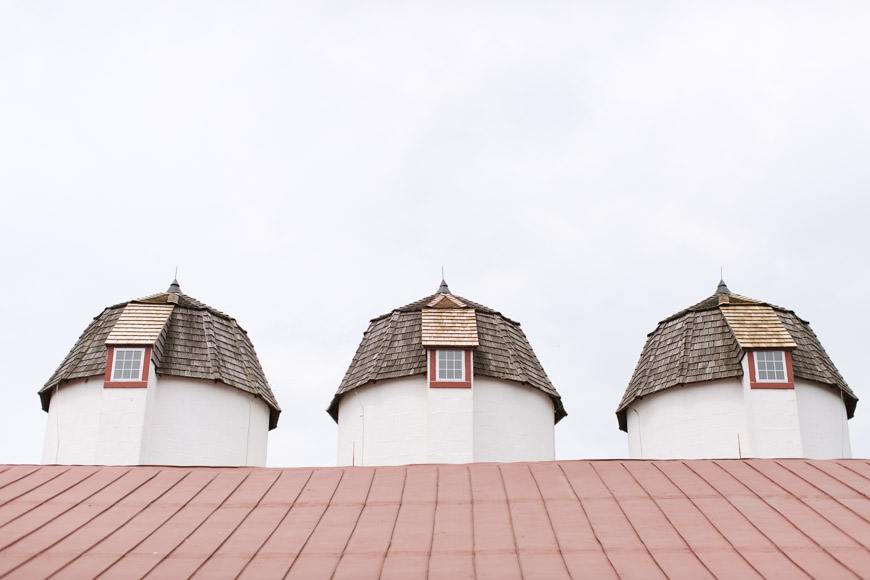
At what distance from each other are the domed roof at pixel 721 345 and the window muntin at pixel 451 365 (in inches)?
205

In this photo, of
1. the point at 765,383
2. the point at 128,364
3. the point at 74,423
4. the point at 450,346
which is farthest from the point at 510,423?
the point at 74,423

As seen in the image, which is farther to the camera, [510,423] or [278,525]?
[510,423]

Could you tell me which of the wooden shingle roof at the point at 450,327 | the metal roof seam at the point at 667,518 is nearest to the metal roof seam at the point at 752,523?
the metal roof seam at the point at 667,518

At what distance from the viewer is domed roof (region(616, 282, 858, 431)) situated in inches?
1069

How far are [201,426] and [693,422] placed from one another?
1226 centimetres

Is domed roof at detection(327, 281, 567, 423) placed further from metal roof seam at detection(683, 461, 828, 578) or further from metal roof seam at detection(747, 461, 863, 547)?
metal roof seam at detection(747, 461, 863, 547)

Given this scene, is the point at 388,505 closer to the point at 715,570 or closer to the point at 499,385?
the point at 715,570

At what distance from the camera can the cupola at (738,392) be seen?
26.2 metres

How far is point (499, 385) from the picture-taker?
27.0 meters

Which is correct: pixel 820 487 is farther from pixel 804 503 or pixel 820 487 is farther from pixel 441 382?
pixel 441 382

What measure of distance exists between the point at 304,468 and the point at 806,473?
820cm

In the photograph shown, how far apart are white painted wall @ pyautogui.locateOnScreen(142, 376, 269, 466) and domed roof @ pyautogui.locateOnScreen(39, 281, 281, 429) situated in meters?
0.33

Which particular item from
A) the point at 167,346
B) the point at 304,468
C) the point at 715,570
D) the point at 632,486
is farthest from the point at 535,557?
the point at 167,346

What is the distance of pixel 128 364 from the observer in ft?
86.3
